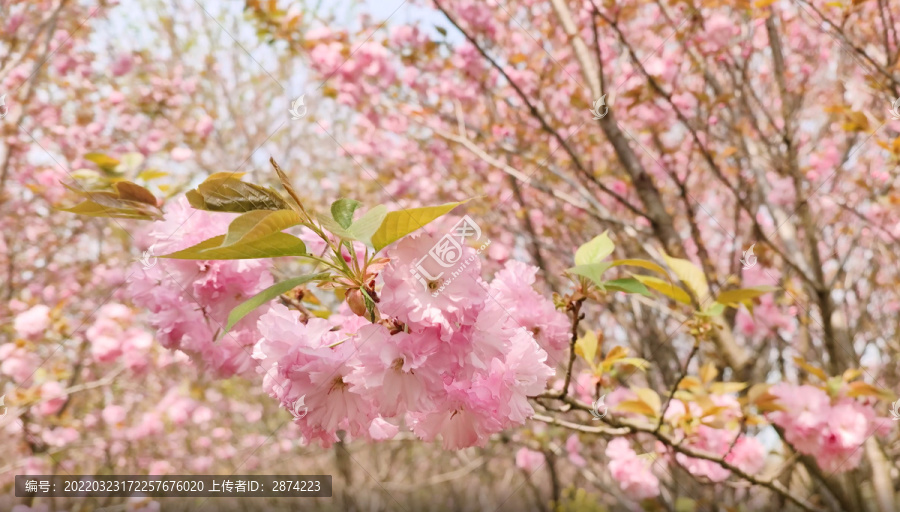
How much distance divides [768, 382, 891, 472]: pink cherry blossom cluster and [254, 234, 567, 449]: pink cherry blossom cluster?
106 cm

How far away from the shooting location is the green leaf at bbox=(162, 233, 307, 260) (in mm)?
568

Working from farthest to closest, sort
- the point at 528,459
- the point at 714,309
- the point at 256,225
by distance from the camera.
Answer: the point at 528,459
the point at 714,309
the point at 256,225

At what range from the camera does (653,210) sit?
1.87 meters

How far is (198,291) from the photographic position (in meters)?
0.83

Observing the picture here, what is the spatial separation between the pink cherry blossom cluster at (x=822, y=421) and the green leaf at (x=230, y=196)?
1.39 metres

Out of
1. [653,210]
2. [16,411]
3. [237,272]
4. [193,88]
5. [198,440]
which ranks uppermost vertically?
[193,88]

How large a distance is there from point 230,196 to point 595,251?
0.61m

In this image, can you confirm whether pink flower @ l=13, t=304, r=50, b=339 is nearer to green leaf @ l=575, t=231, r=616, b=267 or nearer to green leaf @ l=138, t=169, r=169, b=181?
green leaf @ l=138, t=169, r=169, b=181

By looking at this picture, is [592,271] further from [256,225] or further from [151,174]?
[151,174]

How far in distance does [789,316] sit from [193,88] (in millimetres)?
4714

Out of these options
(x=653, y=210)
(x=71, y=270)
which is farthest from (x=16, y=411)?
(x=653, y=210)

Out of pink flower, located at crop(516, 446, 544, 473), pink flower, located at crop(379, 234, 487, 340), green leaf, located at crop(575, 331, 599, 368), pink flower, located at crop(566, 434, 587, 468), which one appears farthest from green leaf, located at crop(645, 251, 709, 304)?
pink flower, located at crop(516, 446, 544, 473)

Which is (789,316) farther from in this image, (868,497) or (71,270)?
(71,270)

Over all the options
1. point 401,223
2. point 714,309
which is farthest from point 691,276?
point 401,223
